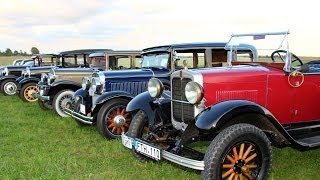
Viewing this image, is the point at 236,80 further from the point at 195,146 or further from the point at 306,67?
the point at 195,146

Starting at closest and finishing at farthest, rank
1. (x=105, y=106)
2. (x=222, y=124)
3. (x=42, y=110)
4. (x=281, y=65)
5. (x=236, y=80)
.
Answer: (x=222, y=124)
(x=236, y=80)
(x=281, y=65)
(x=105, y=106)
(x=42, y=110)

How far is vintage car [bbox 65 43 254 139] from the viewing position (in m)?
6.85

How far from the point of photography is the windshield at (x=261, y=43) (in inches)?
207

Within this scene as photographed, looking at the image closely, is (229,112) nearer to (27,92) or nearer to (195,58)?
(195,58)

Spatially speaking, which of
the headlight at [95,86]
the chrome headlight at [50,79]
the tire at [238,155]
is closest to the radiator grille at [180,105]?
the tire at [238,155]

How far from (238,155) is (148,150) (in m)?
1.03

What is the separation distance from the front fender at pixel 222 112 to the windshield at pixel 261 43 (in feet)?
4.31

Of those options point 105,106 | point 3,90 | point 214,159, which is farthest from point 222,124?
point 3,90

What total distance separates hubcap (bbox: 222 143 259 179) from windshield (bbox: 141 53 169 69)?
13.1 feet

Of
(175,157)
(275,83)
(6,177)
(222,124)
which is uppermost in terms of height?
(275,83)

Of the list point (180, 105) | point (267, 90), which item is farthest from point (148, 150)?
point (267, 90)

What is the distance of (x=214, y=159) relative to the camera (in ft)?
12.7

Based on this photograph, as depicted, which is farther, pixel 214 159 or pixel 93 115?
pixel 93 115

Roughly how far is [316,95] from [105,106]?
3394mm
